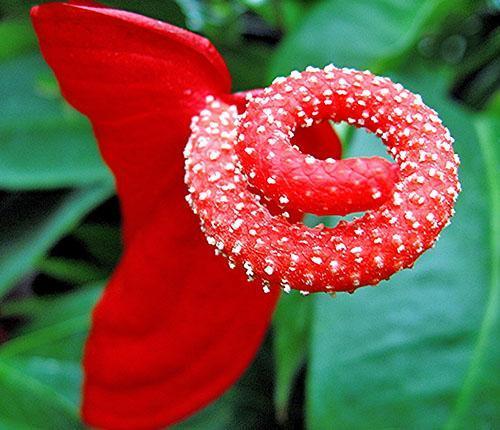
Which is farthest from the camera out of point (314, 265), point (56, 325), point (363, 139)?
point (56, 325)

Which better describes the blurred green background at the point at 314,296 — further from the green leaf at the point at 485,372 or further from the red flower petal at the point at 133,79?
the red flower petal at the point at 133,79

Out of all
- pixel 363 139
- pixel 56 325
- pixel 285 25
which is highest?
pixel 363 139

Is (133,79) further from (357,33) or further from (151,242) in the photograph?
(357,33)

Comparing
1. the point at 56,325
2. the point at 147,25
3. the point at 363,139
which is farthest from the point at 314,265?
the point at 56,325

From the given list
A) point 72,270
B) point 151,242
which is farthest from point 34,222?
point 151,242

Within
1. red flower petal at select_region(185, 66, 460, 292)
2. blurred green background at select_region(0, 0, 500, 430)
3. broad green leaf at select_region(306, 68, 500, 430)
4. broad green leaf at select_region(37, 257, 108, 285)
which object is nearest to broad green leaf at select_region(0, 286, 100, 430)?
blurred green background at select_region(0, 0, 500, 430)

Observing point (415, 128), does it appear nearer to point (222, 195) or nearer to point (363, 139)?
point (222, 195)

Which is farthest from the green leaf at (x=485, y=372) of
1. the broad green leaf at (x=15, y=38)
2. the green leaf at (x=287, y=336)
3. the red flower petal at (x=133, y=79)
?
the broad green leaf at (x=15, y=38)
